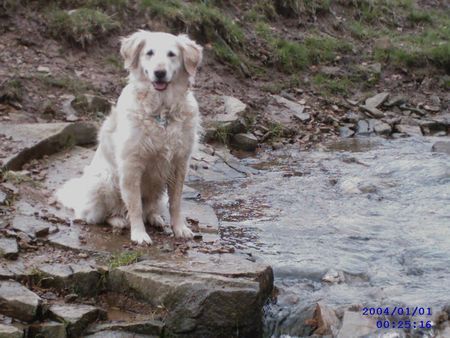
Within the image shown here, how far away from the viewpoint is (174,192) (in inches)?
224

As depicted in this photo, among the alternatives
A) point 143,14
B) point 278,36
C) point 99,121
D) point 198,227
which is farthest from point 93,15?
point 198,227

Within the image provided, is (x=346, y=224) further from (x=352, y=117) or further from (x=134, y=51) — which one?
(x=352, y=117)

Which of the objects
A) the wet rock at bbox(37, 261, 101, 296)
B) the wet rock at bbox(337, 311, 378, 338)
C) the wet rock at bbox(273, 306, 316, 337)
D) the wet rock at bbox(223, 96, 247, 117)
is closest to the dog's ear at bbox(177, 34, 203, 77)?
the wet rock at bbox(37, 261, 101, 296)

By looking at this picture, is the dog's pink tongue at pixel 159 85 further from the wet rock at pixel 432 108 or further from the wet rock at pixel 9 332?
the wet rock at pixel 432 108

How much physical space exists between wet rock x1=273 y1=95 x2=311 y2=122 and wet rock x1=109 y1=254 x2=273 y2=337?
6365mm

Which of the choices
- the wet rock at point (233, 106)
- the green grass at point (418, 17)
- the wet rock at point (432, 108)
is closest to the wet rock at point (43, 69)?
the wet rock at point (233, 106)

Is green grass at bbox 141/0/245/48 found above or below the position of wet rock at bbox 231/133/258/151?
above

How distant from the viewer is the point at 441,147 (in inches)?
375

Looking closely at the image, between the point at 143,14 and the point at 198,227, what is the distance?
5.98 m

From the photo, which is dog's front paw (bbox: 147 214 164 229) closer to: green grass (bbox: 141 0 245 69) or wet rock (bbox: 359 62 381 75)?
green grass (bbox: 141 0 245 69)

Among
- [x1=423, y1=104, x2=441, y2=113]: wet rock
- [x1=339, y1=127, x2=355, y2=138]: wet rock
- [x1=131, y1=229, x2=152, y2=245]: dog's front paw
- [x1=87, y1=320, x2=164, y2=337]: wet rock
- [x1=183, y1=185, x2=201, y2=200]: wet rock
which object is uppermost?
[x1=131, y1=229, x2=152, y2=245]: dog's front paw

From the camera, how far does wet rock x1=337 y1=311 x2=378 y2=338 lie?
14.4 feet

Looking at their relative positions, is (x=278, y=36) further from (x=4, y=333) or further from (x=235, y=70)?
(x=4, y=333)

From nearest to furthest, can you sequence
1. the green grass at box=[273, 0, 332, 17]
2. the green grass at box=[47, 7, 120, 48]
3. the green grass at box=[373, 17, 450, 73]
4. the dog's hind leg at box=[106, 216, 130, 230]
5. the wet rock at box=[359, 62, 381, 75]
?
the dog's hind leg at box=[106, 216, 130, 230] < the green grass at box=[47, 7, 120, 48] < the wet rock at box=[359, 62, 381, 75] < the green grass at box=[373, 17, 450, 73] < the green grass at box=[273, 0, 332, 17]
